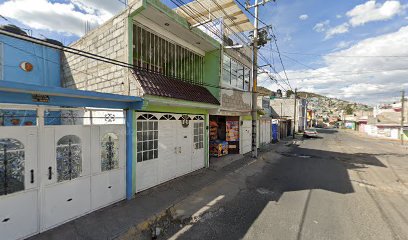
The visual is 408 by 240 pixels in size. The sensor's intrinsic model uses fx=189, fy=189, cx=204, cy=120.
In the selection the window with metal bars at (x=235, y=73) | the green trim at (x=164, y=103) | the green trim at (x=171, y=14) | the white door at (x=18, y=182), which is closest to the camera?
the white door at (x=18, y=182)

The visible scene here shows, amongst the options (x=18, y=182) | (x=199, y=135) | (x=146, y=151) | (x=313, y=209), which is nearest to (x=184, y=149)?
(x=199, y=135)

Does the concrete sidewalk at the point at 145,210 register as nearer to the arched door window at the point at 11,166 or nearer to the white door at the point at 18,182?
the white door at the point at 18,182

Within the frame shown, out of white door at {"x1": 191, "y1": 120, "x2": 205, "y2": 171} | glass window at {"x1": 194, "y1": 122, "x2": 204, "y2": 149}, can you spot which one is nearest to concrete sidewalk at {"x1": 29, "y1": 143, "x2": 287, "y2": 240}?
white door at {"x1": 191, "y1": 120, "x2": 205, "y2": 171}

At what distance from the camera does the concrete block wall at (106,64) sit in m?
6.20

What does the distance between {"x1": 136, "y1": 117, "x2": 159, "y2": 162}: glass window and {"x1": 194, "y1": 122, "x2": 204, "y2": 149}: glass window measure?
2537 mm

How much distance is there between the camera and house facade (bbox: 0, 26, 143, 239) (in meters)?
3.90

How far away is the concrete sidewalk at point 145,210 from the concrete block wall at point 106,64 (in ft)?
11.3

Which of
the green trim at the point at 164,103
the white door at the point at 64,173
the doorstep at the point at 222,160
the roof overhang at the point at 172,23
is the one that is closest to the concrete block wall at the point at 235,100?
the green trim at the point at 164,103

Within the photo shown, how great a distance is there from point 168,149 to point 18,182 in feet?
14.8

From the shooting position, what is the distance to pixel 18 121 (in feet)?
21.6

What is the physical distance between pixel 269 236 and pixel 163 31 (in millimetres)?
7659

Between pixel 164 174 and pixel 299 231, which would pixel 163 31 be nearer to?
pixel 164 174

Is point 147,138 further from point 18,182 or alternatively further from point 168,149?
point 18,182

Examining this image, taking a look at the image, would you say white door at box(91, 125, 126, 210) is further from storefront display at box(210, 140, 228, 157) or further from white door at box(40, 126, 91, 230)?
storefront display at box(210, 140, 228, 157)
